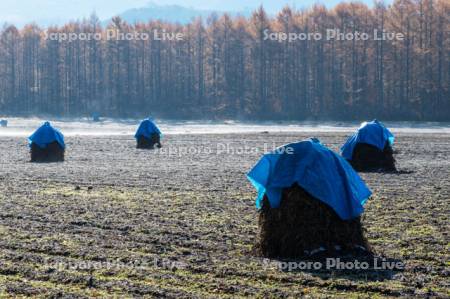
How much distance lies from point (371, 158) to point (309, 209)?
519 inches

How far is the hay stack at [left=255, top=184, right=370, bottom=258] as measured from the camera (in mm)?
10008

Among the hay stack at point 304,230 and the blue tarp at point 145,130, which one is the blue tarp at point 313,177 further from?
the blue tarp at point 145,130

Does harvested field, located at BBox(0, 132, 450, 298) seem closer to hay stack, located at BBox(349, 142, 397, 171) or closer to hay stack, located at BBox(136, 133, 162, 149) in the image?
hay stack, located at BBox(349, 142, 397, 171)

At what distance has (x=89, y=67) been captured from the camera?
303 feet

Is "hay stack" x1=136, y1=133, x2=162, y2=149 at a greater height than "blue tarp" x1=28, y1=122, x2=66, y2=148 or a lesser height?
lesser

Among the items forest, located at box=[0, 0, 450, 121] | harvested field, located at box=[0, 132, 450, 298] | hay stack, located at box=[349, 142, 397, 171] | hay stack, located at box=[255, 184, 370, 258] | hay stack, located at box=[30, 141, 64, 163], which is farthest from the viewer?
forest, located at box=[0, 0, 450, 121]

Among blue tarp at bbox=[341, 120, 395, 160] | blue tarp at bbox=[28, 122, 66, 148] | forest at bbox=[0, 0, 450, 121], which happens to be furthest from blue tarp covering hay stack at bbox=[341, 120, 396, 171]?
forest at bbox=[0, 0, 450, 121]

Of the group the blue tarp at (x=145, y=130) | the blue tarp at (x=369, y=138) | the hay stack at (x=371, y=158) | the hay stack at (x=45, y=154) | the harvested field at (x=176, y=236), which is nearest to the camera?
the harvested field at (x=176, y=236)

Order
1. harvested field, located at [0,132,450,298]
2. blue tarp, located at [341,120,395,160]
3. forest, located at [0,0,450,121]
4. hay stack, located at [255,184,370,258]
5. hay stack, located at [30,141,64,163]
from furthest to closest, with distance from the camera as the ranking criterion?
forest, located at [0,0,450,121]
hay stack, located at [30,141,64,163]
blue tarp, located at [341,120,395,160]
hay stack, located at [255,184,370,258]
harvested field, located at [0,132,450,298]

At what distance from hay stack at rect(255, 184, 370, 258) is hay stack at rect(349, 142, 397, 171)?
41.7 feet

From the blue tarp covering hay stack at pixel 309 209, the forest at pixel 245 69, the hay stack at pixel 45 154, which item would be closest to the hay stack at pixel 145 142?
the hay stack at pixel 45 154

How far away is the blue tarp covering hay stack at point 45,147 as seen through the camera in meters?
27.0

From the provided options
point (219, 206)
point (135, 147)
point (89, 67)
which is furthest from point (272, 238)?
point (89, 67)

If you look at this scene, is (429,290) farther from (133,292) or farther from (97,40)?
(97,40)
